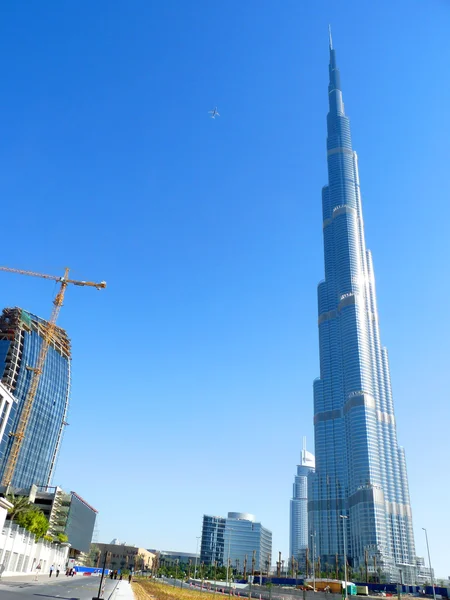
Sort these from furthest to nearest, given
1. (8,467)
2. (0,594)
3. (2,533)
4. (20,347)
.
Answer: (20,347), (8,467), (2,533), (0,594)

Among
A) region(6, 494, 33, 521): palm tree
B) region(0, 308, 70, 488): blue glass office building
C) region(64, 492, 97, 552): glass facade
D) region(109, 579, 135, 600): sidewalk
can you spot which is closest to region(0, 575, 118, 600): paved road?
region(109, 579, 135, 600): sidewalk

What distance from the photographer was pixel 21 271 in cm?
13312

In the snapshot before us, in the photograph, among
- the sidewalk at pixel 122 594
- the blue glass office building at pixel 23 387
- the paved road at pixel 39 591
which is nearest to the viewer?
the paved road at pixel 39 591

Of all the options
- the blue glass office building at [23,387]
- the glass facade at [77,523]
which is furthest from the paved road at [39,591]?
the blue glass office building at [23,387]

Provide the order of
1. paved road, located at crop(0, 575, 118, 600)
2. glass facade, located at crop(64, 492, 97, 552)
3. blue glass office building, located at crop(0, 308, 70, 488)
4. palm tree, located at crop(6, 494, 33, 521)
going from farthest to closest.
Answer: blue glass office building, located at crop(0, 308, 70, 488) < glass facade, located at crop(64, 492, 97, 552) < palm tree, located at crop(6, 494, 33, 521) < paved road, located at crop(0, 575, 118, 600)

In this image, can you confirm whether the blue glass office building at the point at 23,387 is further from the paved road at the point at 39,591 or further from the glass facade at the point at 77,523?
the paved road at the point at 39,591

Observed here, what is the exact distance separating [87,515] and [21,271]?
4566 inches

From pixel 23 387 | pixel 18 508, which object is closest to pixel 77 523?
pixel 23 387

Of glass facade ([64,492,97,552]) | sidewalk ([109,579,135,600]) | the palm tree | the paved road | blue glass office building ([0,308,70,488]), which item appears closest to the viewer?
the paved road

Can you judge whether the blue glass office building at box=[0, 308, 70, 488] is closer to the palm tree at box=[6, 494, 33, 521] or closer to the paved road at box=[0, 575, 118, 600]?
the palm tree at box=[6, 494, 33, 521]

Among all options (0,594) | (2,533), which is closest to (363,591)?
(2,533)

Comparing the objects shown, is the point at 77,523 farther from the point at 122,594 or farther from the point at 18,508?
the point at 122,594

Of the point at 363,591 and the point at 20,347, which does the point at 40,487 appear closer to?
the point at 20,347

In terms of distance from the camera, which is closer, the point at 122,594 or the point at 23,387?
the point at 122,594
